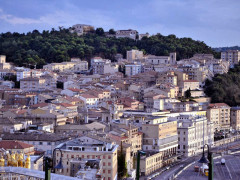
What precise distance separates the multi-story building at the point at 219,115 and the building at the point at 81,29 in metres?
36.4

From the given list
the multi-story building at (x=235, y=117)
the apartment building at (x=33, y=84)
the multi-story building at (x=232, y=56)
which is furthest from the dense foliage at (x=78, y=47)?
the multi-story building at (x=235, y=117)

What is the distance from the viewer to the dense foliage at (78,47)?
63.0m

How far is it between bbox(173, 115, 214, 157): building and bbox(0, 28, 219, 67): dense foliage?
82.0 feet

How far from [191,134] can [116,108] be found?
497 cm

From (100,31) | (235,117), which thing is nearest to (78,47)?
(100,31)

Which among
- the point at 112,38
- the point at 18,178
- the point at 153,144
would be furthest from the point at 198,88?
the point at 18,178

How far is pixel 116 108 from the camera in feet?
A: 121

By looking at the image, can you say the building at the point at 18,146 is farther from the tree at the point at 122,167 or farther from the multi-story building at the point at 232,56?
the multi-story building at the point at 232,56

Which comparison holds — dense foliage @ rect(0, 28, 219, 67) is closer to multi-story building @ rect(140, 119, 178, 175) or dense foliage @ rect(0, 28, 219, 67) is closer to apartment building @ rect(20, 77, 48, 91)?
apartment building @ rect(20, 77, 48, 91)

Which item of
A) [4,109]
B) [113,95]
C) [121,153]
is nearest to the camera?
[121,153]

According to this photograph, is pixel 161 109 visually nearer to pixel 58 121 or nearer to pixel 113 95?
pixel 113 95

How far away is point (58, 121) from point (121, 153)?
6990 mm

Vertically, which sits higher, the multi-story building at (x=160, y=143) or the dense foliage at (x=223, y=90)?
the dense foliage at (x=223, y=90)

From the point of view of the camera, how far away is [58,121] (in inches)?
1302
